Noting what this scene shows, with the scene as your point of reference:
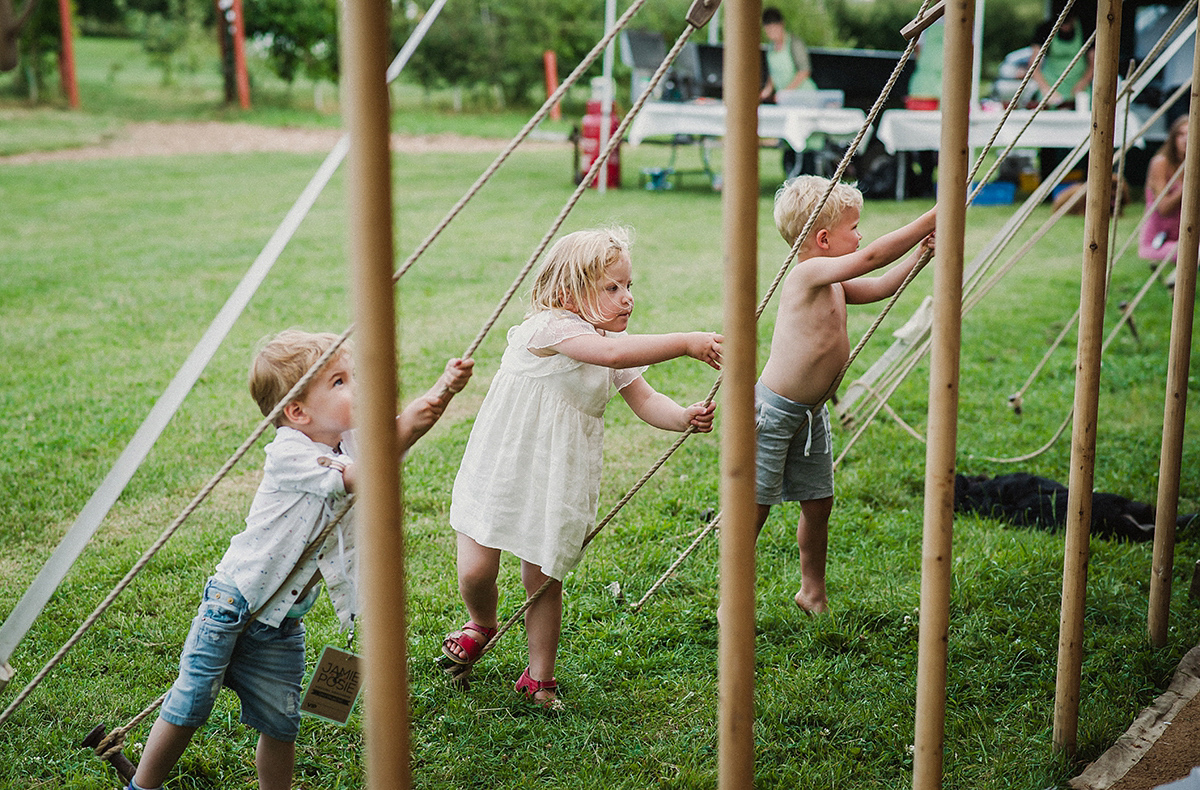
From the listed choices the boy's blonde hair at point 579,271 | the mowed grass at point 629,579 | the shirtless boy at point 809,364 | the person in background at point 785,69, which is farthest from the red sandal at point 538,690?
the person in background at point 785,69

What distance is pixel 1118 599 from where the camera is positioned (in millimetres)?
3326

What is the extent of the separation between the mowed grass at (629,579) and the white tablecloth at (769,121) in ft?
14.2

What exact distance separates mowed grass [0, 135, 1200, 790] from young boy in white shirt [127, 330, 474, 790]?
331 mm

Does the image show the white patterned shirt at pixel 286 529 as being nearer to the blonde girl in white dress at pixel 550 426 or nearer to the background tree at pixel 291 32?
the blonde girl in white dress at pixel 550 426

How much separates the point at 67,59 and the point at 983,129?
59.1ft

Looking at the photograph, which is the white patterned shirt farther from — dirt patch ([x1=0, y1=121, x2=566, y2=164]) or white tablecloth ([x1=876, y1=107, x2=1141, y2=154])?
dirt patch ([x1=0, y1=121, x2=566, y2=164])

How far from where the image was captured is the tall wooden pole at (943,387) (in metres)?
1.69

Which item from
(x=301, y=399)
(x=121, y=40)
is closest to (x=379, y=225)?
(x=301, y=399)

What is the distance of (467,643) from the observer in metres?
2.81

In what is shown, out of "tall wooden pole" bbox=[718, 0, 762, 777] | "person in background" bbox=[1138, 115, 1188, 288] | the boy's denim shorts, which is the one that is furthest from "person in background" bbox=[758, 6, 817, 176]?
"tall wooden pole" bbox=[718, 0, 762, 777]

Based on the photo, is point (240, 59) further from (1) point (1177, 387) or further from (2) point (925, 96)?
(1) point (1177, 387)

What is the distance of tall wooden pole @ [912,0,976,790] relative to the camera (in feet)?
5.56

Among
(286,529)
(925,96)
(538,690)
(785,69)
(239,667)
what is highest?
(785,69)

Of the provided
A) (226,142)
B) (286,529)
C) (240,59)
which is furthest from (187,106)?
(286,529)
